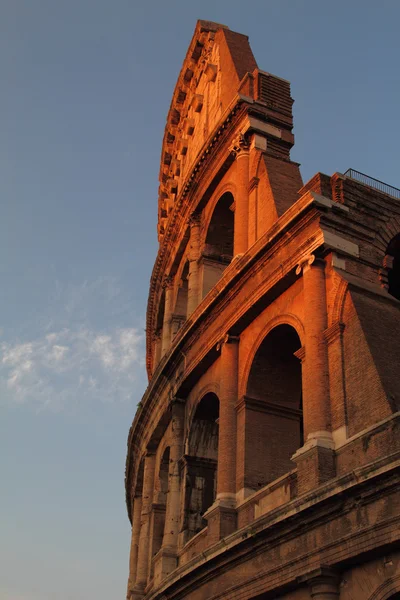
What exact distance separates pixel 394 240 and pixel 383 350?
3.81 meters

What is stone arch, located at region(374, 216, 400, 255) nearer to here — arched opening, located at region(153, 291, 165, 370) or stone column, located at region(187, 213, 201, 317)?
stone column, located at region(187, 213, 201, 317)

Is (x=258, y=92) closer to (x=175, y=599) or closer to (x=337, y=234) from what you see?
(x=337, y=234)

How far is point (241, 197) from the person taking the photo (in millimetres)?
18953

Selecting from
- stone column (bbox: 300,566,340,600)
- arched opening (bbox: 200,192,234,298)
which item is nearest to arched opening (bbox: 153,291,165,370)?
arched opening (bbox: 200,192,234,298)

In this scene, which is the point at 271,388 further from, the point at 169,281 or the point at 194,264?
the point at 169,281

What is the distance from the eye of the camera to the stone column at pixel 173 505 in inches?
683

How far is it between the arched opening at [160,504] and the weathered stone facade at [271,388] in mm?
39

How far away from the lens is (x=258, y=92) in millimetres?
20516

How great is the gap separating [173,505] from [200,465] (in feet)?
3.68

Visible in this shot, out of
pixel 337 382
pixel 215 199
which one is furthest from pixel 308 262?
pixel 215 199

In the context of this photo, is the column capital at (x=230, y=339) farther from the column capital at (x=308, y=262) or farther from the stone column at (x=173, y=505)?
the stone column at (x=173, y=505)

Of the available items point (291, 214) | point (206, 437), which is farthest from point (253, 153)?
point (206, 437)

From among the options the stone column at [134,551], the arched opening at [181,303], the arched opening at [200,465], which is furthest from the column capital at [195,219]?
the stone column at [134,551]

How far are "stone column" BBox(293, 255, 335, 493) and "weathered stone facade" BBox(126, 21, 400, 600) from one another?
0.03 metres
